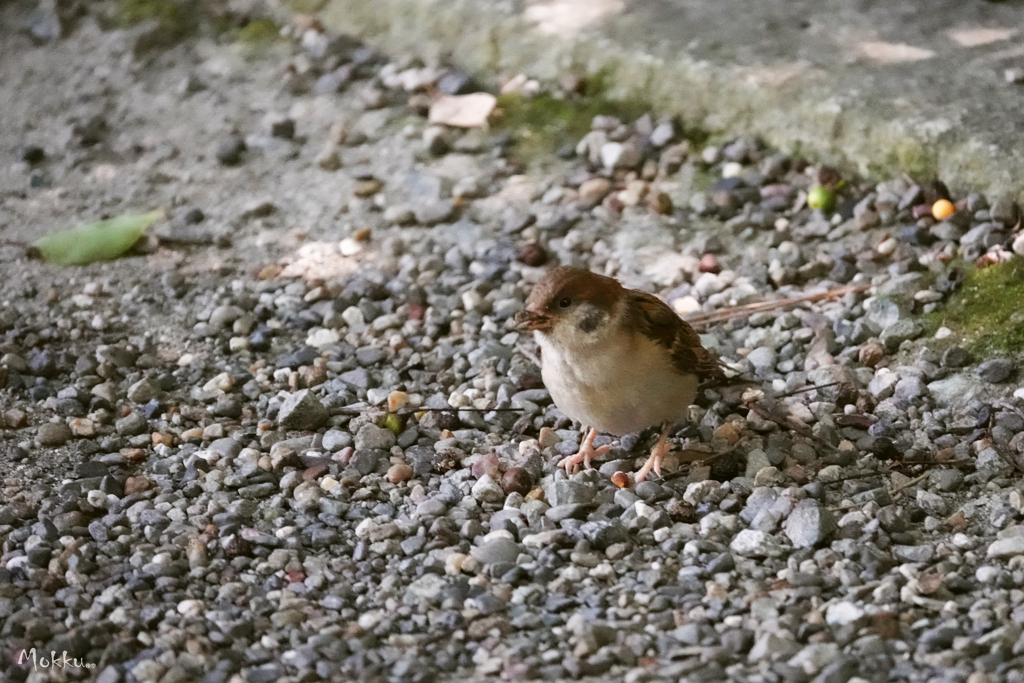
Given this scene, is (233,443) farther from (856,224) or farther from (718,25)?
(718,25)

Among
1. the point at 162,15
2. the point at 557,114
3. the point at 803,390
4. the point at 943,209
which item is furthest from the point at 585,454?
the point at 162,15

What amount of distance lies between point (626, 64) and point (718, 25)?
59 cm

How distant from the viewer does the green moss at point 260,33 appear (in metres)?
7.69

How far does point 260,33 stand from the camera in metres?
7.75

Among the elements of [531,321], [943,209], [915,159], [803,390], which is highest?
[531,321]

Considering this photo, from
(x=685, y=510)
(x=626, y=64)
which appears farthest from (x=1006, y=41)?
(x=685, y=510)

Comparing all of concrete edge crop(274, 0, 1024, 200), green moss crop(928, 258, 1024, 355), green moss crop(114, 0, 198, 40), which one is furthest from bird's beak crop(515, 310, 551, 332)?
green moss crop(114, 0, 198, 40)

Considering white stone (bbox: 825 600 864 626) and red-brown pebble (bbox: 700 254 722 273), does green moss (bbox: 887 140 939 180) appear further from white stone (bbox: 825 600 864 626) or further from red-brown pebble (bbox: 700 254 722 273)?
white stone (bbox: 825 600 864 626)

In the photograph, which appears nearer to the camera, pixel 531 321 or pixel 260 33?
pixel 531 321

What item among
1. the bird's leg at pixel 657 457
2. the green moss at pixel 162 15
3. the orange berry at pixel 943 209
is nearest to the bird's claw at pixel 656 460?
the bird's leg at pixel 657 457

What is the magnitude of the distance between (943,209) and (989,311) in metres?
0.73

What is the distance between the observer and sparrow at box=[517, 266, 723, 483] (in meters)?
4.27

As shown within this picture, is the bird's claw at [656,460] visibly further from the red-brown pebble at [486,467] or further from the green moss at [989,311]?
the green moss at [989,311]

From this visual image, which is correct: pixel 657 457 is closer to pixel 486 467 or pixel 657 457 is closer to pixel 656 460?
pixel 656 460
